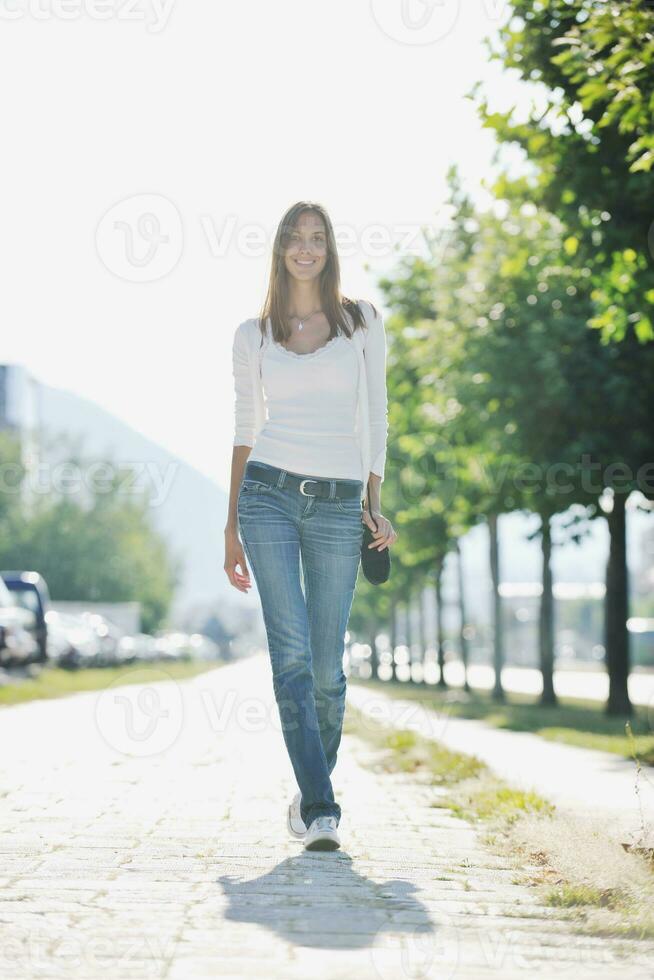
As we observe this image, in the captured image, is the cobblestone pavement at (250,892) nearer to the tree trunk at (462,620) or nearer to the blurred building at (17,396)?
the tree trunk at (462,620)

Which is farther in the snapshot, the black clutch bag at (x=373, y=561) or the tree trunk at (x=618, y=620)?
the tree trunk at (x=618, y=620)

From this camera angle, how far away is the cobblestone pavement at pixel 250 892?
3.85 metres

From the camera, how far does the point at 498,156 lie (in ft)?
63.6

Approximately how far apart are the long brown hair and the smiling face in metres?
0.02

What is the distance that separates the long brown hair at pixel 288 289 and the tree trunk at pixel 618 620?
17.0 meters

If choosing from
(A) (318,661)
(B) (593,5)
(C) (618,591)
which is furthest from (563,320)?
(A) (318,661)

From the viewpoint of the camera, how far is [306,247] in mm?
5875

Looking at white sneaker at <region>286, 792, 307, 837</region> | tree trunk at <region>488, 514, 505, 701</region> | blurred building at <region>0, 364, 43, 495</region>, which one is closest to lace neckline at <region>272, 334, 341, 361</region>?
white sneaker at <region>286, 792, 307, 837</region>

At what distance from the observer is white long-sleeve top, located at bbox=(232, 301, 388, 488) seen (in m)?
5.79

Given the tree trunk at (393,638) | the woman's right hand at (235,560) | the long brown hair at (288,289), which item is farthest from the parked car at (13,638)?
the tree trunk at (393,638)

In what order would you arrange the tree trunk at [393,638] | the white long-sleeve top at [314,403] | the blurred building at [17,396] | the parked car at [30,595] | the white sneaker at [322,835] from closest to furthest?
the white sneaker at [322,835]
the white long-sleeve top at [314,403]
the parked car at [30,595]
the tree trunk at [393,638]
the blurred building at [17,396]

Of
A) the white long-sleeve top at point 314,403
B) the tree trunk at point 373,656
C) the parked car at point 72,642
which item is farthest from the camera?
the tree trunk at point 373,656

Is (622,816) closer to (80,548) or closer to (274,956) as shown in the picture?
(274,956)

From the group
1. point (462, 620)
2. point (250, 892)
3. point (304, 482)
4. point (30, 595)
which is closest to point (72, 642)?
point (30, 595)
